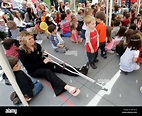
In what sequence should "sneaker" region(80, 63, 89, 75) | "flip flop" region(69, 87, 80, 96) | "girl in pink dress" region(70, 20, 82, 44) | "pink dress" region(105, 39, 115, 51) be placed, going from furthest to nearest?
"girl in pink dress" region(70, 20, 82, 44) → "pink dress" region(105, 39, 115, 51) → "sneaker" region(80, 63, 89, 75) → "flip flop" region(69, 87, 80, 96)

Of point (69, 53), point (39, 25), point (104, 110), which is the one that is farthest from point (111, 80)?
point (39, 25)

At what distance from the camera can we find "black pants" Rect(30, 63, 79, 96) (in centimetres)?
269

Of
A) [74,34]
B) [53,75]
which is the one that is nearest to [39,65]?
[53,75]

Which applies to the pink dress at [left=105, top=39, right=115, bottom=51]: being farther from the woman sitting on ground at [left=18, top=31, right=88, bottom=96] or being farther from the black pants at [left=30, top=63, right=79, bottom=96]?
the black pants at [left=30, top=63, right=79, bottom=96]

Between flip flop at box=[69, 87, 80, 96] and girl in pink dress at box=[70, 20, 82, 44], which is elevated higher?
girl in pink dress at box=[70, 20, 82, 44]

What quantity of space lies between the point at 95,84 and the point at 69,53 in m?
1.26

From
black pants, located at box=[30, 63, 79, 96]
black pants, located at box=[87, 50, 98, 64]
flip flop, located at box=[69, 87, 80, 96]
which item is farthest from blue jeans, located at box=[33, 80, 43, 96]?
black pants, located at box=[87, 50, 98, 64]

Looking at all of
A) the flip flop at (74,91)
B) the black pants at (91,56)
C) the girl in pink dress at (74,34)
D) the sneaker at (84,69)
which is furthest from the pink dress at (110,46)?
the flip flop at (74,91)

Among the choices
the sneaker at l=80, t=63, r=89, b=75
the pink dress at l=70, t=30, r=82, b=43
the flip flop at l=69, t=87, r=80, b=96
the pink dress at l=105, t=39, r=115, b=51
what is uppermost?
the pink dress at l=70, t=30, r=82, b=43

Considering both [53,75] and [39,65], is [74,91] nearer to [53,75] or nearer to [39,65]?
[53,75]

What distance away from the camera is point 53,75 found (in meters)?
2.77

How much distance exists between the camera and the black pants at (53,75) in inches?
106

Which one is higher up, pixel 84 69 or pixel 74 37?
pixel 74 37

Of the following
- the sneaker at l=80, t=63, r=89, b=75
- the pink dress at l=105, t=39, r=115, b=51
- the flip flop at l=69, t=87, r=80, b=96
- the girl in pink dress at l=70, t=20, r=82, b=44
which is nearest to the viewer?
the flip flop at l=69, t=87, r=80, b=96
